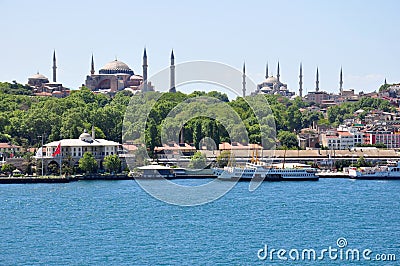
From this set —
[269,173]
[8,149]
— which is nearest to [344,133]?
[269,173]

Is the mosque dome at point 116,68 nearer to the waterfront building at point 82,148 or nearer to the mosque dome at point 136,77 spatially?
the mosque dome at point 136,77

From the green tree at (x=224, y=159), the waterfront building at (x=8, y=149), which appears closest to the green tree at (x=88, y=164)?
the waterfront building at (x=8, y=149)

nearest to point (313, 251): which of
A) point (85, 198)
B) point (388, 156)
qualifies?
point (85, 198)

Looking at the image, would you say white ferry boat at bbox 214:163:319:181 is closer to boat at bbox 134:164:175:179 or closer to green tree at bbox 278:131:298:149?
boat at bbox 134:164:175:179

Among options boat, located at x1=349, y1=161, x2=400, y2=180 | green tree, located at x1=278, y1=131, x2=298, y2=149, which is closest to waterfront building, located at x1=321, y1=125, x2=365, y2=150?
green tree, located at x1=278, y1=131, x2=298, y2=149

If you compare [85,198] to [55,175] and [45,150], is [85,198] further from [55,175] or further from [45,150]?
[45,150]

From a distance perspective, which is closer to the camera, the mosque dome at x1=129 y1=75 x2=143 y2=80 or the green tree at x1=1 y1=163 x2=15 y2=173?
the green tree at x1=1 y1=163 x2=15 y2=173

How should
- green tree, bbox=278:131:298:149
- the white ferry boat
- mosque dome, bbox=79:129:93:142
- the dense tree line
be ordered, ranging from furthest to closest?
green tree, bbox=278:131:298:149 → the dense tree line → mosque dome, bbox=79:129:93:142 → the white ferry boat

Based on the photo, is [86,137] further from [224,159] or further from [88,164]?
[224,159]
